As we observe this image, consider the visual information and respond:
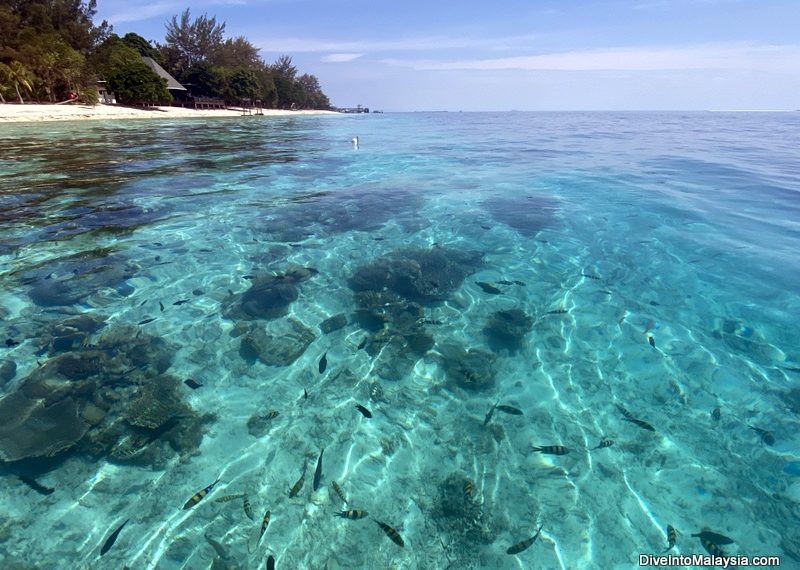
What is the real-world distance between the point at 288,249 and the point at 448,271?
3865mm

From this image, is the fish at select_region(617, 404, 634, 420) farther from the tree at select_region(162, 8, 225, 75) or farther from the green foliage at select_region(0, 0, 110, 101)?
the tree at select_region(162, 8, 225, 75)

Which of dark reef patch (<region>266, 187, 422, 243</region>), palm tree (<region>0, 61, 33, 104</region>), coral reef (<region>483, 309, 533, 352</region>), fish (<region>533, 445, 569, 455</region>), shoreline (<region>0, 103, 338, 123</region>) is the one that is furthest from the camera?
palm tree (<region>0, 61, 33, 104</region>)

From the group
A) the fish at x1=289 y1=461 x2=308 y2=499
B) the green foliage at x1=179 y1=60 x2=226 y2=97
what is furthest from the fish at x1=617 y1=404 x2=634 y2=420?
the green foliage at x1=179 y1=60 x2=226 y2=97

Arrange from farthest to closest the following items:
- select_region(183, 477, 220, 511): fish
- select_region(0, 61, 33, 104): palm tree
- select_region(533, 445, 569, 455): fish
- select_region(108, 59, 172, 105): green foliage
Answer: select_region(108, 59, 172, 105): green foliage < select_region(0, 61, 33, 104): palm tree < select_region(533, 445, 569, 455): fish < select_region(183, 477, 220, 511): fish

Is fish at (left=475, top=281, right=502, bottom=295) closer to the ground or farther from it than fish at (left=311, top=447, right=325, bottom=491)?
farther from it

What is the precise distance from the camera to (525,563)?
342 cm

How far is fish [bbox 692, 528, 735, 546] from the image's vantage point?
3494 millimetres

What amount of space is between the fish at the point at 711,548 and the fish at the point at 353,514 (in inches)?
119

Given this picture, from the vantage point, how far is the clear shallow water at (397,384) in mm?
3633

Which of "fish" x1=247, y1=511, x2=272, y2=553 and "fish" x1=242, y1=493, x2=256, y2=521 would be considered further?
"fish" x1=242, y1=493, x2=256, y2=521

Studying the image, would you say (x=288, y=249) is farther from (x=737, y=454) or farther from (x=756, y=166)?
(x=756, y=166)

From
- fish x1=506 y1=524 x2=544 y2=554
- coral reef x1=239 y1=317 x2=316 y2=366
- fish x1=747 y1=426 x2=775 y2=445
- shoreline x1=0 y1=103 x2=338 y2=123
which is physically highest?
shoreline x1=0 y1=103 x2=338 y2=123

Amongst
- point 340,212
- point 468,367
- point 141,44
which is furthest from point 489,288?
point 141,44

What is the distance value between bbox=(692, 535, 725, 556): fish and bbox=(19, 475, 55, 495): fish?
611 cm
